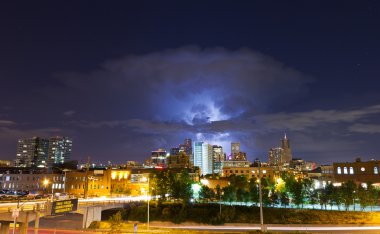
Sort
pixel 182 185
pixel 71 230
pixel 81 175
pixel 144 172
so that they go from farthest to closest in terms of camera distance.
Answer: pixel 144 172 < pixel 81 175 < pixel 182 185 < pixel 71 230

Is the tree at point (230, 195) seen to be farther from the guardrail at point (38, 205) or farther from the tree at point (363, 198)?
the tree at point (363, 198)

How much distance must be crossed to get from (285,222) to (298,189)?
457 inches

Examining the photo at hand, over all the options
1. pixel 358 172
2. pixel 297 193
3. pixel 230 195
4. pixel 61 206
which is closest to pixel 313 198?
pixel 297 193

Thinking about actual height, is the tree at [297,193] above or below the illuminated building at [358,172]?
below

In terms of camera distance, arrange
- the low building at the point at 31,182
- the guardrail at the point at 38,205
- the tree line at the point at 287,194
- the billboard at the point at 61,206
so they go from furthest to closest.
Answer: the low building at the point at 31,182, the tree line at the point at 287,194, the guardrail at the point at 38,205, the billboard at the point at 61,206

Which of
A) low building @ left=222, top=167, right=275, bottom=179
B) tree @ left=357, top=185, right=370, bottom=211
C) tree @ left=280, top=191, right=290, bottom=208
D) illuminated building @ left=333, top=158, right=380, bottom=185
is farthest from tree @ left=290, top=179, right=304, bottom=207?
low building @ left=222, top=167, right=275, bottom=179

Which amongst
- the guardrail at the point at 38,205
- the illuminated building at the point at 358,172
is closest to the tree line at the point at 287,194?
the guardrail at the point at 38,205

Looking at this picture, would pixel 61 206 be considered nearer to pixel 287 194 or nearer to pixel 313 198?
pixel 287 194

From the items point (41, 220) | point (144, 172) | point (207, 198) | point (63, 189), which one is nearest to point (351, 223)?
point (207, 198)

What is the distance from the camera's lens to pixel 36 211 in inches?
1793

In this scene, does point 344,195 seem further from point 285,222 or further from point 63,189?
point 63,189

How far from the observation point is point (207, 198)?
95125 mm

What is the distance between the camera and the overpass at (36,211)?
47959 mm

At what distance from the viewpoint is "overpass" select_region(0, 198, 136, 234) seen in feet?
157
